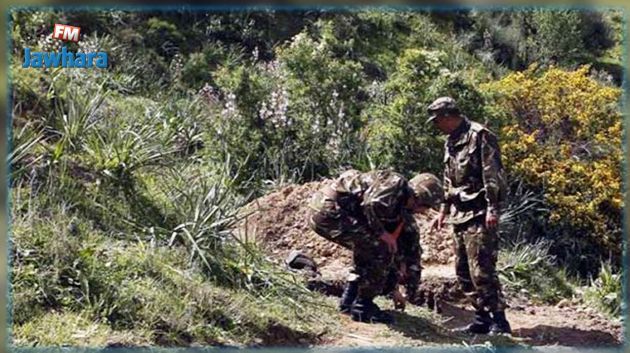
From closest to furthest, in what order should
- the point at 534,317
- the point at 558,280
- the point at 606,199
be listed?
the point at 534,317
the point at 558,280
the point at 606,199

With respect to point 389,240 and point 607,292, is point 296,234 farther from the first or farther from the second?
point 607,292

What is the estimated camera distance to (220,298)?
6070 mm

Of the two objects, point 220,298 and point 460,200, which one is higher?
point 460,200

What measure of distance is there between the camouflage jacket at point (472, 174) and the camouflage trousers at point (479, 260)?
75 mm

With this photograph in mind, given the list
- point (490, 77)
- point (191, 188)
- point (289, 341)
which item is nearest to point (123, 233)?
point (191, 188)

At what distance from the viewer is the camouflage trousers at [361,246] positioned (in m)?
6.38

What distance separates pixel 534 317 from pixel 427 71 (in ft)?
6.69

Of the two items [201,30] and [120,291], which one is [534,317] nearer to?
[120,291]

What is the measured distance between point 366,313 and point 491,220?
928 mm

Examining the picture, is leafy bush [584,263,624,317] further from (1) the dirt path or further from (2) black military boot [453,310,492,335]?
(2) black military boot [453,310,492,335]

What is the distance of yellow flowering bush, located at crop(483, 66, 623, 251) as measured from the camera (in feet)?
27.7

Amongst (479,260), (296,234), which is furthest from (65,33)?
(479,260)

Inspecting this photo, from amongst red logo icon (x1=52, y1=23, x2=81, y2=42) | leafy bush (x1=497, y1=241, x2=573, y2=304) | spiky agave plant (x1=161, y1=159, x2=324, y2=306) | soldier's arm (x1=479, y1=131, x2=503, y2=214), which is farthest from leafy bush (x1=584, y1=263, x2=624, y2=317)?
red logo icon (x1=52, y1=23, x2=81, y2=42)

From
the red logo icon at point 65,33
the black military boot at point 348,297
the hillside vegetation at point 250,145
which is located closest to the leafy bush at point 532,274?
the hillside vegetation at point 250,145
